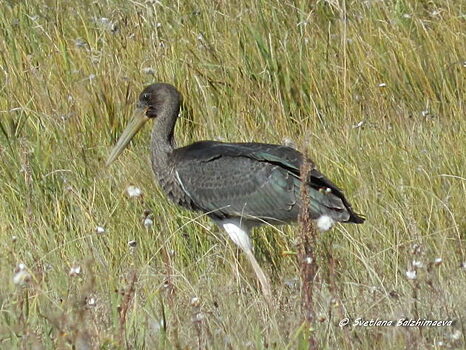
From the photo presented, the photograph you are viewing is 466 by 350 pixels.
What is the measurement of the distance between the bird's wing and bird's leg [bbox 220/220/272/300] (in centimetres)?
6

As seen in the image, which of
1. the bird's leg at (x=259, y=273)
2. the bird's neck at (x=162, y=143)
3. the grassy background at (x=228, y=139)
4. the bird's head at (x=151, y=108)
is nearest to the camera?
the grassy background at (x=228, y=139)

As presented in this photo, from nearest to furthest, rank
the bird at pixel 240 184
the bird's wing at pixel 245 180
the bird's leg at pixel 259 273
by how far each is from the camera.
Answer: the bird's leg at pixel 259 273 → the bird at pixel 240 184 → the bird's wing at pixel 245 180

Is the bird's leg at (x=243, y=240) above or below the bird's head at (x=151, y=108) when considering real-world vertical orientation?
below

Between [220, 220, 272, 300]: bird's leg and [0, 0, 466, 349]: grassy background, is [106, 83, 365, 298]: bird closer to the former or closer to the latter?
[220, 220, 272, 300]: bird's leg

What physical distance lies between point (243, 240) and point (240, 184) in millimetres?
409

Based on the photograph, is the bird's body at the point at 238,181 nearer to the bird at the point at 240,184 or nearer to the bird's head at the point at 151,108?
the bird at the point at 240,184

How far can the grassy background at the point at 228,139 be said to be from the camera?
161 inches

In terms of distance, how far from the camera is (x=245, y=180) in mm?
5668

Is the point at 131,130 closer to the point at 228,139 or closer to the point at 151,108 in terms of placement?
the point at 151,108

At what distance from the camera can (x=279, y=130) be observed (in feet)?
21.4

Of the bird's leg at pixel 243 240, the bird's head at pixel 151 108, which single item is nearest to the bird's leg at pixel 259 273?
the bird's leg at pixel 243 240

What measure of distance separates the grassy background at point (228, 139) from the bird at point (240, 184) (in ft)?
0.36

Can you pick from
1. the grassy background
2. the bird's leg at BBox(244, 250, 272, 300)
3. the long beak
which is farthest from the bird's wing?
the long beak

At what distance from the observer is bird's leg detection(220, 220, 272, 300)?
16.8 ft
